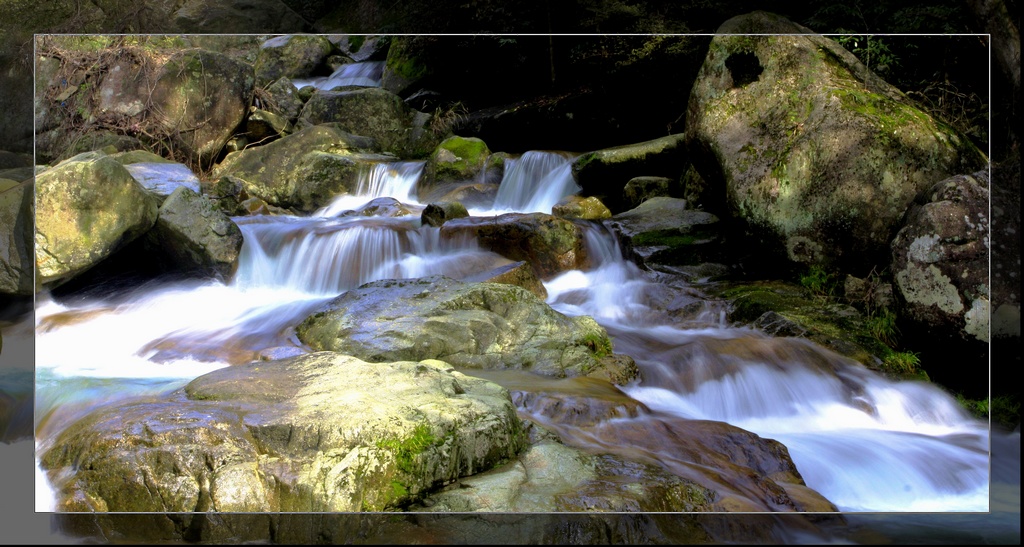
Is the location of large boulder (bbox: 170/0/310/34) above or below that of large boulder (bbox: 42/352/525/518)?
above

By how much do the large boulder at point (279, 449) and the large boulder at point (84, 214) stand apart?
0.92 m

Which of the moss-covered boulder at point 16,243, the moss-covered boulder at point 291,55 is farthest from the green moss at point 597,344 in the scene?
the moss-covered boulder at point 16,243

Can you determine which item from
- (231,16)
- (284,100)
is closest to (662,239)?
(284,100)

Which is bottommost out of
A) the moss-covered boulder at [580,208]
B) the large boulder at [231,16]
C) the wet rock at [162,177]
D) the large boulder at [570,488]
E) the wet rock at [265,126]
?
the large boulder at [570,488]

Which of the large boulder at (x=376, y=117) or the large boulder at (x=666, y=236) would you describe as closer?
the large boulder at (x=376, y=117)

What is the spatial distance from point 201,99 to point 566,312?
7.68 ft

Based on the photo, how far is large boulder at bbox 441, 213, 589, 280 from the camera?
405cm

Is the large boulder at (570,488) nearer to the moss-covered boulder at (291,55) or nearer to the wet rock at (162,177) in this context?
the moss-covered boulder at (291,55)

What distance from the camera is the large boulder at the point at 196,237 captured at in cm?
350

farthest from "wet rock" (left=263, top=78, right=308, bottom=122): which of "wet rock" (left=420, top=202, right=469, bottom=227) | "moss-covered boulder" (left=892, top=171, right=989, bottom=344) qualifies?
"moss-covered boulder" (left=892, top=171, right=989, bottom=344)

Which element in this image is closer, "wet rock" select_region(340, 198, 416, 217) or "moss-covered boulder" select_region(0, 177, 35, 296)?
"moss-covered boulder" select_region(0, 177, 35, 296)

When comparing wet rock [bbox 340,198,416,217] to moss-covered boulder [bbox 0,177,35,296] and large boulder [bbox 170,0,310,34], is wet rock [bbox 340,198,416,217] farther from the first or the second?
moss-covered boulder [bbox 0,177,35,296]

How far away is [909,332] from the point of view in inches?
149

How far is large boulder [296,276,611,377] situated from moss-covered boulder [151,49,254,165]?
1185 millimetres
